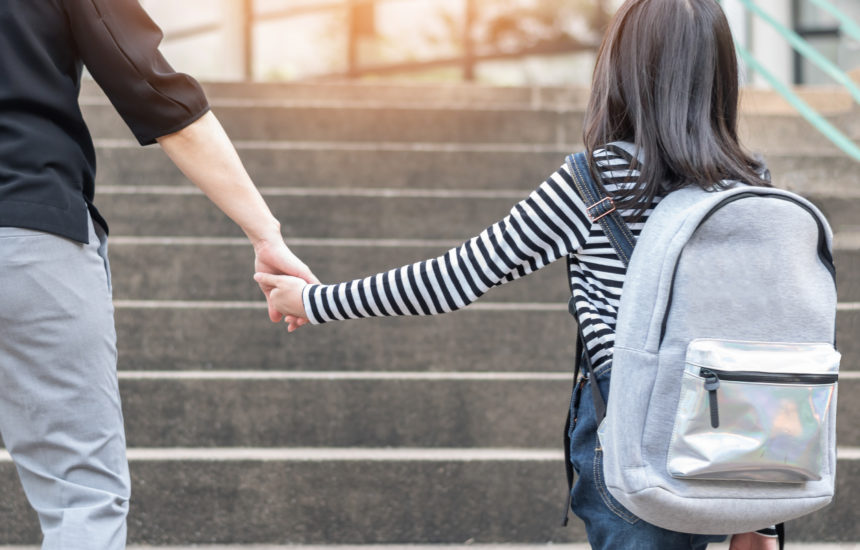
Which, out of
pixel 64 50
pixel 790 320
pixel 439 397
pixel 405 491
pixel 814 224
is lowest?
pixel 405 491

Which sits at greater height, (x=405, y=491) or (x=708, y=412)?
(x=708, y=412)

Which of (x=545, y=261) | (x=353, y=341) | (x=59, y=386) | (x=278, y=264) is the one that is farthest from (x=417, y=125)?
(x=59, y=386)

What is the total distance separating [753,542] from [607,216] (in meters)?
0.65

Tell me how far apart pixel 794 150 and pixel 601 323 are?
12.8ft

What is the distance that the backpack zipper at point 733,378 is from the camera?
1.31m

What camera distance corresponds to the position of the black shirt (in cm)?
144

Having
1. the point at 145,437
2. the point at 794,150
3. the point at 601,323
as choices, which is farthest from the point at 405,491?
the point at 794,150

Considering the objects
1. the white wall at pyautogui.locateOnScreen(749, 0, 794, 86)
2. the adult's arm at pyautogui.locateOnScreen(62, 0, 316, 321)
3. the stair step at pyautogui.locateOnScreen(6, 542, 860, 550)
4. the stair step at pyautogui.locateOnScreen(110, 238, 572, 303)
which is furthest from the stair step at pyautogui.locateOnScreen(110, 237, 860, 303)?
the white wall at pyautogui.locateOnScreen(749, 0, 794, 86)

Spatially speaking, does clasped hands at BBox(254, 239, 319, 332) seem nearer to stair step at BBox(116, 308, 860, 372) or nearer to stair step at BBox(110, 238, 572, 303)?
stair step at BBox(116, 308, 860, 372)

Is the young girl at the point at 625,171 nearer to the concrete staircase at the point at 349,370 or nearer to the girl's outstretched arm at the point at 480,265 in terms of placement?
the girl's outstretched arm at the point at 480,265

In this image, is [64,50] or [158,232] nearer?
[64,50]

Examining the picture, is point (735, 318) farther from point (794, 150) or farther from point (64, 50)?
point (794, 150)

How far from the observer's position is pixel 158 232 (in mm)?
3861

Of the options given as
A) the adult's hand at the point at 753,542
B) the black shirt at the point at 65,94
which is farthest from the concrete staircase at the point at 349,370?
the black shirt at the point at 65,94
